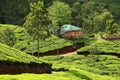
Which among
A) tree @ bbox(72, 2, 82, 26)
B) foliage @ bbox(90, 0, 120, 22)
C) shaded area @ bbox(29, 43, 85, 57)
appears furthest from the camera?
foliage @ bbox(90, 0, 120, 22)

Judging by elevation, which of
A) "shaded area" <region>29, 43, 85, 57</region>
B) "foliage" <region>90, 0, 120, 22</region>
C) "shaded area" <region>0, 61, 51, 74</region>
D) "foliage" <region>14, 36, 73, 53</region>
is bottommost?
"shaded area" <region>29, 43, 85, 57</region>

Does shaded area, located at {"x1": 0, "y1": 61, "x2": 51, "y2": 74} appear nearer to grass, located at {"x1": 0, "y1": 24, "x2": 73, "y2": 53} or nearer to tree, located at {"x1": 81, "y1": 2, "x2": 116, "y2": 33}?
grass, located at {"x1": 0, "y1": 24, "x2": 73, "y2": 53}

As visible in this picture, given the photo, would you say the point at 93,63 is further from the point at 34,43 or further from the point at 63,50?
the point at 34,43

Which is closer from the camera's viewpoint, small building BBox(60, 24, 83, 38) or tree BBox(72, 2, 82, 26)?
small building BBox(60, 24, 83, 38)

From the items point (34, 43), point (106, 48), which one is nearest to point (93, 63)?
point (106, 48)

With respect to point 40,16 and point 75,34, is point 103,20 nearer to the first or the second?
point 75,34

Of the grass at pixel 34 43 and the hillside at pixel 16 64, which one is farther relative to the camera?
the grass at pixel 34 43

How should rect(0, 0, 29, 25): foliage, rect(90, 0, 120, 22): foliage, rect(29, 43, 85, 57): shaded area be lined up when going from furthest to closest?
rect(90, 0, 120, 22): foliage
rect(0, 0, 29, 25): foliage
rect(29, 43, 85, 57): shaded area

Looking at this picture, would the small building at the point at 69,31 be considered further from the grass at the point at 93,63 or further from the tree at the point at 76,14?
the grass at the point at 93,63

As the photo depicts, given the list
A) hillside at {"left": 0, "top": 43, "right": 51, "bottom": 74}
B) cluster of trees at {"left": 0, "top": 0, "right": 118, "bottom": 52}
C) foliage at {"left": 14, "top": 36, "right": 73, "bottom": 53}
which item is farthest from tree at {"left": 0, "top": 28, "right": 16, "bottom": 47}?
hillside at {"left": 0, "top": 43, "right": 51, "bottom": 74}

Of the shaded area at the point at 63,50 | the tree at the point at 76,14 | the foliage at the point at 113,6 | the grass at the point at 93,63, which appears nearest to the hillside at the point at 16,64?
the grass at the point at 93,63

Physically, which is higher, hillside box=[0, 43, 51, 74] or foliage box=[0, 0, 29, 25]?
foliage box=[0, 0, 29, 25]

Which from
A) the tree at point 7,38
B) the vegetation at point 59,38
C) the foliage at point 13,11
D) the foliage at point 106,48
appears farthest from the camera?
the foliage at point 13,11

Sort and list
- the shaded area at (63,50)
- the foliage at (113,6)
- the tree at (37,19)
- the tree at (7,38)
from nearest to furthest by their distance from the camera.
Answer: the tree at (37,19) < the tree at (7,38) < the shaded area at (63,50) < the foliage at (113,6)
